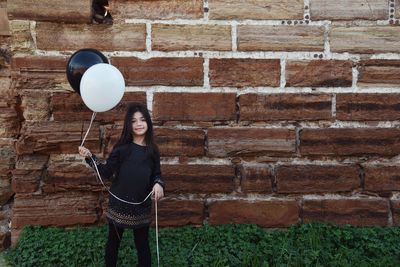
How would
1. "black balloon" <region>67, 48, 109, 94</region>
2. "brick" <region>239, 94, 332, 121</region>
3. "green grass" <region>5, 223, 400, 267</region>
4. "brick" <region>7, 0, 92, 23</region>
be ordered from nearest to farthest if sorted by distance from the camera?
"black balloon" <region>67, 48, 109, 94</region>, "green grass" <region>5, 223, 400, 267</region>, "brick" <region>7, 0, 92, 23</region>, "brick" <region>239, 94, 332, 121</region>

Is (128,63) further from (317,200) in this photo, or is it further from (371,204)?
(371,204)

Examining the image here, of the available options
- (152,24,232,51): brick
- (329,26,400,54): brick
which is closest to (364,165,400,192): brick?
(329,26,400,54): brick

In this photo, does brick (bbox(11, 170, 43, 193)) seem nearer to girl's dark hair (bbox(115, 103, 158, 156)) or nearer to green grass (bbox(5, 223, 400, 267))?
green grass (bbox(5, 223, 400, 267))

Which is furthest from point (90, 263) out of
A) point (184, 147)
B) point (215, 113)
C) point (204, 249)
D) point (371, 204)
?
point (371, 204)

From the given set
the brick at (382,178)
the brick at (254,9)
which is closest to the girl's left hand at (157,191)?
the brick at (254,9)

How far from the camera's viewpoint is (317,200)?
3.37m

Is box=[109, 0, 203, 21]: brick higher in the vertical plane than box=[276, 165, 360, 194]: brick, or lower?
higher

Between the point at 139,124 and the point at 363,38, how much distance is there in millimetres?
1673

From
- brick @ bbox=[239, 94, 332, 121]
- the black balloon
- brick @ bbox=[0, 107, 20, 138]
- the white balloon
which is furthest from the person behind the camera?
brick @ bbox=[0, 107, 20, 138]

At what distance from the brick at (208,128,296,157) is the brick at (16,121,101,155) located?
82 cm

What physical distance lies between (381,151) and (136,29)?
6.24ft

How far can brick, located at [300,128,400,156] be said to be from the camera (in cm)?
332

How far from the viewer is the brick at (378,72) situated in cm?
329

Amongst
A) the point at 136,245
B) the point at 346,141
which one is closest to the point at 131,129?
the point at 136,245
